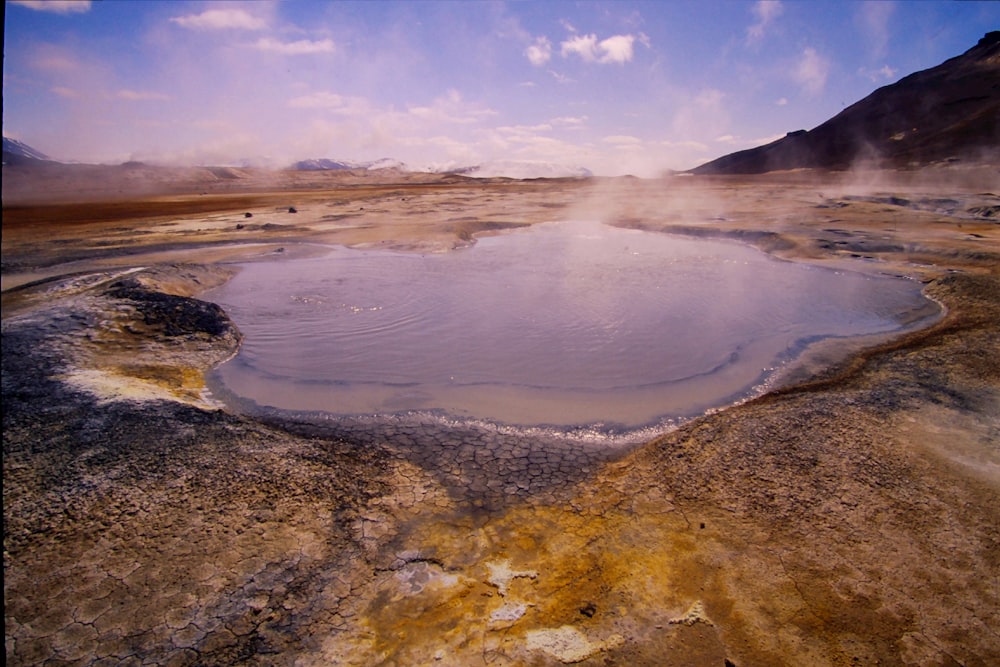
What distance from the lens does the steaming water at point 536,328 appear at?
22.9ft

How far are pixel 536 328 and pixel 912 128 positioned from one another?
64329 mm

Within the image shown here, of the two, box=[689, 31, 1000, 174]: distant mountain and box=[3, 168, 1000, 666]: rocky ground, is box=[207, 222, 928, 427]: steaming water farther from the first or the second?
box=[689, 31, 1000, 174]: distant mountain

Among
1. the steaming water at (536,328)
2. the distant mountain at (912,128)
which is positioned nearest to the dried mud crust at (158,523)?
the steaming water at (536,328)

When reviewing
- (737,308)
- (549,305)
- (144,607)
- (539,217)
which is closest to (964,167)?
(539,217)

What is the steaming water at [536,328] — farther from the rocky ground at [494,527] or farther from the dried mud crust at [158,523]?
the dried mud crust at [158,523]

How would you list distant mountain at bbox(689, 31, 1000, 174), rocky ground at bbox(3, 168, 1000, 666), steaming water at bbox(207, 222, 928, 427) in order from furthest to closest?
distant mountain at bbox(689, 31, 1000, 174) → steaming water at bbox(207, 222, 928, 427) → rocky ground at bbox(3, 168, 1000, 666)

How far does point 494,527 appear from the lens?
4.46 meters

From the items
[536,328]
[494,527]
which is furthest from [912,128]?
[494,527]

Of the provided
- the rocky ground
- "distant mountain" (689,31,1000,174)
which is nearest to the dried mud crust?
the rocky ground

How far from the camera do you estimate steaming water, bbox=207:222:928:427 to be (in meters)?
6.98

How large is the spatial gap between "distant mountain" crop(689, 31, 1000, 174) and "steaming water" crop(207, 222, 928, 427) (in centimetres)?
4203

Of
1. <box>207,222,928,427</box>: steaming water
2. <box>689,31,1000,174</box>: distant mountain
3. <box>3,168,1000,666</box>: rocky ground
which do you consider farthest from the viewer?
<box>689,31,1000,174</box>: distant mountain

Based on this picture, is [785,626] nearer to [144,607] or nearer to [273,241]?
[144,607]

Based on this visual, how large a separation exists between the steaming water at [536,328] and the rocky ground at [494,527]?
0.77 metres
